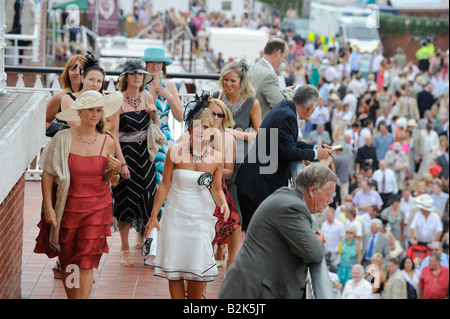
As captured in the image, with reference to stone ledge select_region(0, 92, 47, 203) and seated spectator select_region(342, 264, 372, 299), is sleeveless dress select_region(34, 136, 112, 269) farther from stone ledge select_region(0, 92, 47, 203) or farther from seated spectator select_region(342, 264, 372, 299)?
seated spectator select_region(342, 264, 372, 299)

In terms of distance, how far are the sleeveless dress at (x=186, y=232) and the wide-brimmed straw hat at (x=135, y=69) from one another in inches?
60.1

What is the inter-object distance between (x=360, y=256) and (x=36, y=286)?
823cm

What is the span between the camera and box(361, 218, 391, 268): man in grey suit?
45.9 ft

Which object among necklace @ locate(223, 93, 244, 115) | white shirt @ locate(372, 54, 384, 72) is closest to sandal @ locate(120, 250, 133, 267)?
necklace @ locate(223, 93, 244, 115)

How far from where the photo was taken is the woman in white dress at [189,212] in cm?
559

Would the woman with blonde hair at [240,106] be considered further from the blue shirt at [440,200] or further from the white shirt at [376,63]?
the white shirt at [376,63]

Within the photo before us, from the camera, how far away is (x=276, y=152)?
6.41 metres

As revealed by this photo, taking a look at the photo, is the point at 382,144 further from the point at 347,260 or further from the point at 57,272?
the point at 57,272

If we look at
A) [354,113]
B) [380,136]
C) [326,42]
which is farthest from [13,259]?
[326,42]

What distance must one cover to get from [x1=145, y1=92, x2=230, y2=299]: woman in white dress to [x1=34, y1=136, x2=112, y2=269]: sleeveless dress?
1.23ft

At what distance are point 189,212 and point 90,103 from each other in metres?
1.03

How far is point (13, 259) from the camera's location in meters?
5.66

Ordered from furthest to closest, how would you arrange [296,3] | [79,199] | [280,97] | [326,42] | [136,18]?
[296,3]
[136,18]
[326,42]
[280,97]
[79,199]
